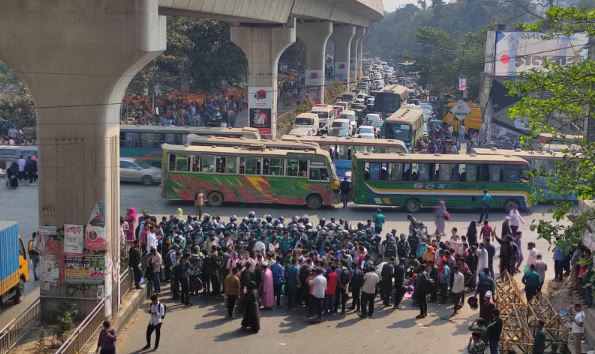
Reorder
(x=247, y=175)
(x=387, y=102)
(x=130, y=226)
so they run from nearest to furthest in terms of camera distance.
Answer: (x=130, y=226) < (x=247, y=175) < (x=387, y=102)

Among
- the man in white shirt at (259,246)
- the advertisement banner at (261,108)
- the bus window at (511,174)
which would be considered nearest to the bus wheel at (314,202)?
the bus window at (511,174)

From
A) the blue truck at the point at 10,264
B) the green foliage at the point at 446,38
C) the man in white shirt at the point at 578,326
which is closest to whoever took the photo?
the man in white shirt at the point at 578,326

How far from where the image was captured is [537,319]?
636 inches

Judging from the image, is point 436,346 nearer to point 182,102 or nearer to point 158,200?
point 158,200

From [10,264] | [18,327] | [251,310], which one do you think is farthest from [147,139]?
[18,327]

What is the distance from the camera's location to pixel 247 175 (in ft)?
102

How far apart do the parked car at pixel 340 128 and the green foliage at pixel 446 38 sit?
20.0 meters

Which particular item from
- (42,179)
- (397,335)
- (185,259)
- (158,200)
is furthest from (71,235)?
(158,200)

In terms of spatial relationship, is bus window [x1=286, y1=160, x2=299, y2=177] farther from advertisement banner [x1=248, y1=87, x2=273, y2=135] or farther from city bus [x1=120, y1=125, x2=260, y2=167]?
advertisement banner [x1=248, y1=87, x2=273, y2=135]

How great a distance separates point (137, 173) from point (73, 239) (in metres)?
17.9

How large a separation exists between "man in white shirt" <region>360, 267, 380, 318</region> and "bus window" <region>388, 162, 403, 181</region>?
38.7 feet

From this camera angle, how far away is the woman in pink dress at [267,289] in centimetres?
1922

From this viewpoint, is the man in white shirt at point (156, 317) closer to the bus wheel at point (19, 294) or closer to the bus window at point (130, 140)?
the bus wheel at point (19, 294)

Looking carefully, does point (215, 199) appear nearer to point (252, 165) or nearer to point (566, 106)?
point (252, 165)
